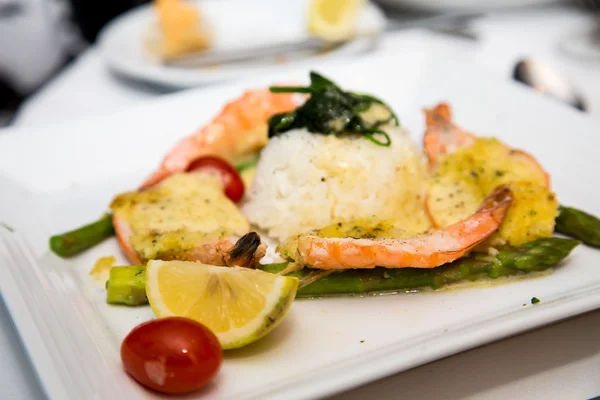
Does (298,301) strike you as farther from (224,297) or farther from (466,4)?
(466,4)

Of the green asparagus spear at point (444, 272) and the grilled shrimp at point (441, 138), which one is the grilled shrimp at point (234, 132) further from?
the green asparagus spear at point (444, 272)

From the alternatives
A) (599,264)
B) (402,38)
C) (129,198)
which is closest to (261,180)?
(129,198)

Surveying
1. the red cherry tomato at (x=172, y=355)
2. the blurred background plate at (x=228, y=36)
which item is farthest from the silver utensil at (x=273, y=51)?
the red cherry tomato at (x=172, y=355)

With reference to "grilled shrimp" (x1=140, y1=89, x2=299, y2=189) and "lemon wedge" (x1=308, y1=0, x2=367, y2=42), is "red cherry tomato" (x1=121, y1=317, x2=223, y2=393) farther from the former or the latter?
"lemon wedge" (x1=308, y1=0, x2=367, y2=42)

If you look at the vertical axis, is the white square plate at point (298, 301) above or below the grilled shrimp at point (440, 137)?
below

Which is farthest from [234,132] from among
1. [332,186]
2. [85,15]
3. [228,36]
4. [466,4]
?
[85,15]

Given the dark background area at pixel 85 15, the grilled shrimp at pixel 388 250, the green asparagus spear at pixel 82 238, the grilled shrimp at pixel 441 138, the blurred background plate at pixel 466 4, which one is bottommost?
the dark background area at pixel 85 15

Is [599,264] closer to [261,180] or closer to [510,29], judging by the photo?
[261,180]
